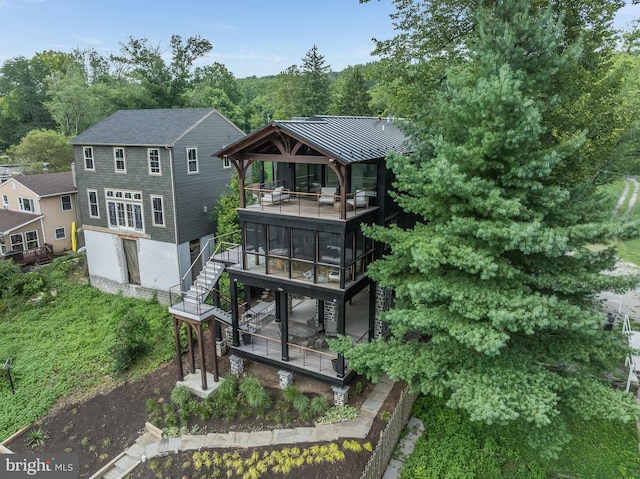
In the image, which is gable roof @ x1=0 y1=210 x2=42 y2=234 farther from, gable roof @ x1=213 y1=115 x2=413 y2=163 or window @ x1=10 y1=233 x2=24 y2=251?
gable roof @ x1=213 y1=115 x2=413 y2=163

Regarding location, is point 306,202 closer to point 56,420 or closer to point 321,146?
→ point 321,146

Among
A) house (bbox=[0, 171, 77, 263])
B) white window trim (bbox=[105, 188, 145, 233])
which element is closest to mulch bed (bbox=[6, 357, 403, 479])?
white window trim (bbox=[105, 188, 145, 233])

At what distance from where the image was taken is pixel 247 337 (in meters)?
14.5

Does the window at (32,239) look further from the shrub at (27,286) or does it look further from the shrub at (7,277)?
the shrub at (27,286)

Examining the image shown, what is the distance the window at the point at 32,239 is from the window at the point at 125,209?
8.73 m

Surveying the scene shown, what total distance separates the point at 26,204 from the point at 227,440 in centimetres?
2441

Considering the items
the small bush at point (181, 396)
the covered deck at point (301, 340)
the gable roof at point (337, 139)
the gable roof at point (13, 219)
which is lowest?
the small bush at point (181, 396)

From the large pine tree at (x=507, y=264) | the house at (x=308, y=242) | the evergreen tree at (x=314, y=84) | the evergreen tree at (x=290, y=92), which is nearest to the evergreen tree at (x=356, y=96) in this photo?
the evergreen tree at (x=314, y=84)

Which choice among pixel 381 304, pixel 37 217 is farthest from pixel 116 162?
pixel 381 304

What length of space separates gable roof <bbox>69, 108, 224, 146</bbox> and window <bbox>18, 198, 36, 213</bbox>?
28.4ft

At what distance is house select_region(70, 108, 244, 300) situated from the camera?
19.6 m

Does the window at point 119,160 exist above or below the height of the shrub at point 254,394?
above

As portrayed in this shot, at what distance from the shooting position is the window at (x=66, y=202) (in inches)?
1091

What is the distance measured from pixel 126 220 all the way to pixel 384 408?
15.9m
